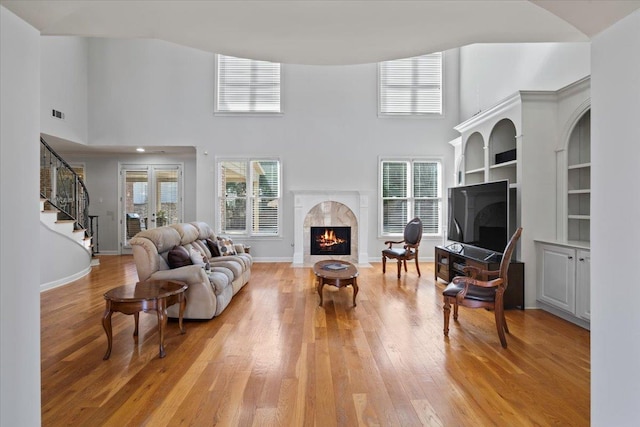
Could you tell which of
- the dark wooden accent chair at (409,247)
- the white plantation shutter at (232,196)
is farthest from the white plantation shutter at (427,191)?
the white plantation shutter at (232,196)

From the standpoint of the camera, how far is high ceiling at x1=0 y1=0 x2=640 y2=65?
4.32 ft

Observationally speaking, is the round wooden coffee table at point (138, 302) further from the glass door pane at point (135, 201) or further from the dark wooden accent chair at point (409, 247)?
the glass door pane at point (135, 201)

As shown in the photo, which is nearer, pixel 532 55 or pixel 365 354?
pixel 365 354

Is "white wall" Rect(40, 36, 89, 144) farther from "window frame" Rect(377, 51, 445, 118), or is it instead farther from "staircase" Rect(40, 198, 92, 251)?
"window frame" Rect(377, 51, 445, 118)

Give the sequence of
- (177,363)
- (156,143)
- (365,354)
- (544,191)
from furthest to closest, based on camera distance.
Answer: (156,143) < (544,191) < (365,354) < (177,363)

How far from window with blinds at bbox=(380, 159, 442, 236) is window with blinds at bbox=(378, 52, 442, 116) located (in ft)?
4.11

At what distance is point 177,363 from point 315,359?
3.76 ft

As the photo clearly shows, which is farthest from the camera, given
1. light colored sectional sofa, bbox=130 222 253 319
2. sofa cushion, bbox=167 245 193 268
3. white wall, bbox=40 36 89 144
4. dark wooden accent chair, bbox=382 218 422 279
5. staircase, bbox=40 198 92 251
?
white wall, bbox=40 36 89 144
